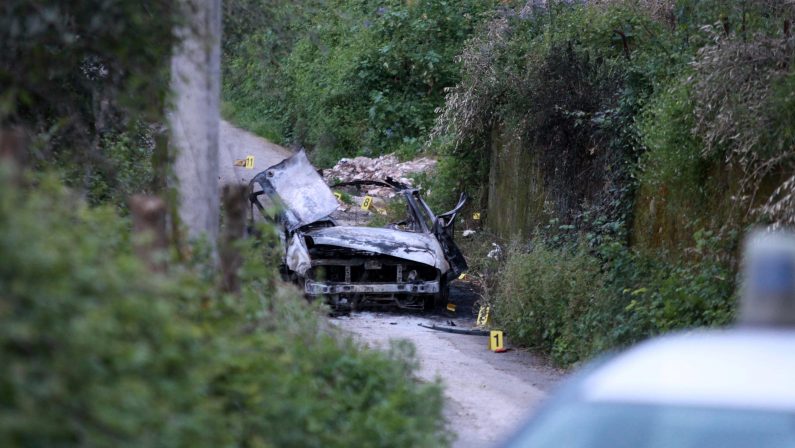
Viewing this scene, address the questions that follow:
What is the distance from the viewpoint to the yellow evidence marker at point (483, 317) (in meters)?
13.8

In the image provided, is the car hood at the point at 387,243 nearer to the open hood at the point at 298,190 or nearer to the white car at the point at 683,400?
the open hood at the point at 298,190

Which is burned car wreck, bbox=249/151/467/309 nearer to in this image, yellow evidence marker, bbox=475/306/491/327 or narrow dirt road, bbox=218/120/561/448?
narrow dirt road, bbox=218/120/561/448

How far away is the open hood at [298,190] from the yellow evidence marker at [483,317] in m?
2.81

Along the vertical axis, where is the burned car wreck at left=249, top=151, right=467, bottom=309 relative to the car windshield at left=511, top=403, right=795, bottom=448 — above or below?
above

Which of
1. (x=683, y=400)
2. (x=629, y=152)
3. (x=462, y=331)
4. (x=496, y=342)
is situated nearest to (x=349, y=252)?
(x=462, y=331)

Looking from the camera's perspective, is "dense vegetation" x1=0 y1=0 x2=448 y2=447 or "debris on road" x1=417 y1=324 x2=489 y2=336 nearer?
"dense vegetation" x1=0 y1=0 x2=448 y2=447

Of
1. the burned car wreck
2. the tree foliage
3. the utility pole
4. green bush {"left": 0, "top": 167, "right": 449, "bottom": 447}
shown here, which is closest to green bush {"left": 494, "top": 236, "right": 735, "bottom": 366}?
the burned car wreck

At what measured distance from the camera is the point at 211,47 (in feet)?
21.7

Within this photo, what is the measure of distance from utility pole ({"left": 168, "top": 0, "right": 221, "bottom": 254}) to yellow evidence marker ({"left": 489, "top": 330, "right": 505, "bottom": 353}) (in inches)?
241

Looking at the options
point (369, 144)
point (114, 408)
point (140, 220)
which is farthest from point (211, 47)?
point (369, 144)

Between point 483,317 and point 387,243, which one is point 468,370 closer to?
point 483,317

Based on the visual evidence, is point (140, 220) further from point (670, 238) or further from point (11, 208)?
point (670, 238)

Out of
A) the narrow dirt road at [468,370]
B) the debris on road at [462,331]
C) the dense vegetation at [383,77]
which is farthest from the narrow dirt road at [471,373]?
the dense vegetation at [383,77]

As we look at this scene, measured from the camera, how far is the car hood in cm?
1437
